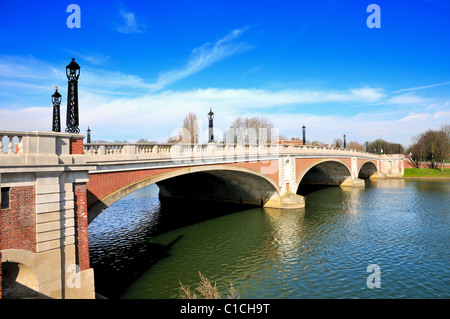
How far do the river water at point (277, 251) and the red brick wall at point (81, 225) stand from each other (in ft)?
9.04

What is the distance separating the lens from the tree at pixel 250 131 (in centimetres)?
7100

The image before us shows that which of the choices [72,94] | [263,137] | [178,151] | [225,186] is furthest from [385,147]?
[72,94]

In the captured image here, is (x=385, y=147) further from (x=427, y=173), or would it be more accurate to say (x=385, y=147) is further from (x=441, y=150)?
(x=427, y=173)

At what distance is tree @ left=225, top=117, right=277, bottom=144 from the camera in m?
71.0

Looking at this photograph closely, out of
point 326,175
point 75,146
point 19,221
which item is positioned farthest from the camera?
point 326,175

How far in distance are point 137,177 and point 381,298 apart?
11.3 meters

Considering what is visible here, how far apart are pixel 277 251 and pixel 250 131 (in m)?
59.2

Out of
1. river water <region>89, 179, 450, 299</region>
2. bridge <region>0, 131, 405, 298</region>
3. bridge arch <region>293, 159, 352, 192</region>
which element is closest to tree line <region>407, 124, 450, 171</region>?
bridge arch <region>293, 159, 352, 192</region>

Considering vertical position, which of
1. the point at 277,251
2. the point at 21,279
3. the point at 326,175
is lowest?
the point at 277,251

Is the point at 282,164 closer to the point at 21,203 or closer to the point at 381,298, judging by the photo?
the point at 381,298

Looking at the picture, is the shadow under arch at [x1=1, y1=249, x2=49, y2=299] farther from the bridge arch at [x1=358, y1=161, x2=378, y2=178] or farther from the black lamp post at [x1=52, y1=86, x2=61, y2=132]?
the bridge arch at [x1=358, y1=161, x2=378, y2=178]

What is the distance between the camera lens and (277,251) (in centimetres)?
1711
